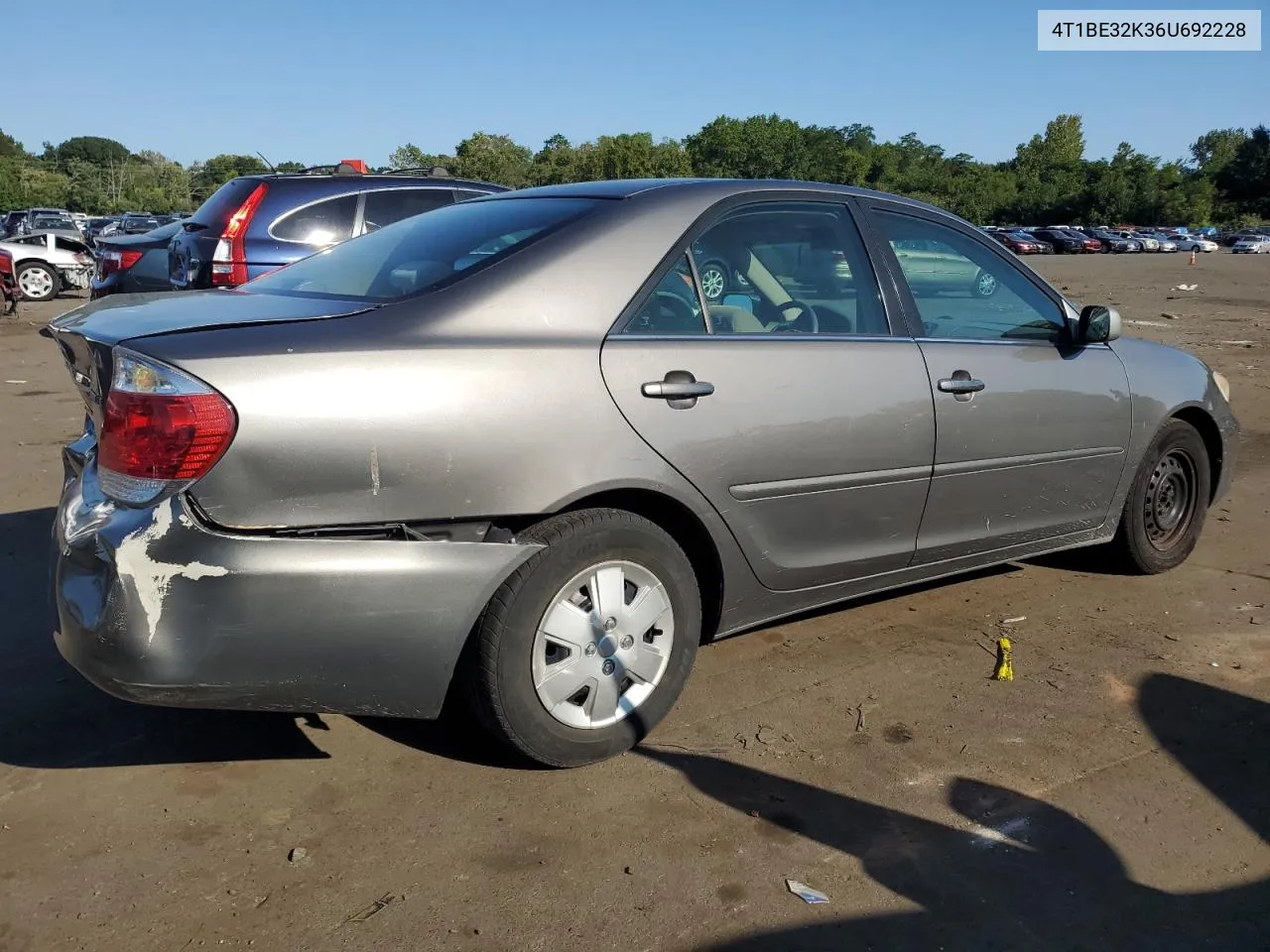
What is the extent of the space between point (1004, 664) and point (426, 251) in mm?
2424

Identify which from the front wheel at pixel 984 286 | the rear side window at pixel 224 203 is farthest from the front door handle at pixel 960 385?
the rear side window at pixel 224 203

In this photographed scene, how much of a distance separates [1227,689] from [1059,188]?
113 metres

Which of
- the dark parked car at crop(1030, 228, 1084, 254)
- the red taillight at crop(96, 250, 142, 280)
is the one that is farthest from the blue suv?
the dark parked car at crop(1030, 228, 1084, 254)

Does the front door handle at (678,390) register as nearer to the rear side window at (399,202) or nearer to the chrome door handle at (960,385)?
the chrome door handle at (960,385)

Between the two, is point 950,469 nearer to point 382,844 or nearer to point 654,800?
point 654,800

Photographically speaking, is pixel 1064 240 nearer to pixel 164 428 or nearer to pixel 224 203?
pixel 224 203

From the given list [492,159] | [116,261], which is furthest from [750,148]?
[116,261]

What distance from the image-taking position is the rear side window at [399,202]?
8.78 metres

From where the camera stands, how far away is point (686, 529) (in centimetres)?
347

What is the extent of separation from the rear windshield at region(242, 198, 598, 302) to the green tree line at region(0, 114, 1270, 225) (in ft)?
280

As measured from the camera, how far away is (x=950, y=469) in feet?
13.3

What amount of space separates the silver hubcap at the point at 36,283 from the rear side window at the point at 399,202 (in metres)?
15.5

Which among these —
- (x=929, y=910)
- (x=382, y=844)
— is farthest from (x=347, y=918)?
(x=929, y=910)

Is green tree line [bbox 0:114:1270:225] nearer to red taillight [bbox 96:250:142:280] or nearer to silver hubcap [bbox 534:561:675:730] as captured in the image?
red taillight [bbox 96:250:142:280]
